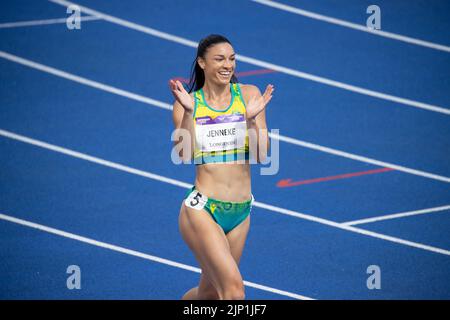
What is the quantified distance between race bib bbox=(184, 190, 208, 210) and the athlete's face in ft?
2.70

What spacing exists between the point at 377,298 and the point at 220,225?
1.92 metres

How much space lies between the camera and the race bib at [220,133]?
695 cm

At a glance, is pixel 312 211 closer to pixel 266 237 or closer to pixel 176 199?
pixel 266 237

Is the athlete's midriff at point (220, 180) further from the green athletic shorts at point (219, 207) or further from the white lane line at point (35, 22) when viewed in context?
the white lane line at point (35, 22)

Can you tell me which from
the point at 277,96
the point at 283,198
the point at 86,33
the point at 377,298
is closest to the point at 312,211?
the point at 283,198

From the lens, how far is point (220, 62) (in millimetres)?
6977

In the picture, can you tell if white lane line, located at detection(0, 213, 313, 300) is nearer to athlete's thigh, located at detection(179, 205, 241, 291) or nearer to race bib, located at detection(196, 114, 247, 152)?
athlete's thigh, located at detection(179, 205, 241, 291)

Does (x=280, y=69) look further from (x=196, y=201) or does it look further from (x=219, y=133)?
(x=196, y=201)

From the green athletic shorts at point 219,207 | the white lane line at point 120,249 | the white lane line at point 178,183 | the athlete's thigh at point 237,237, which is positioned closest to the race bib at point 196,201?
the green athletic shorts at point 219,207

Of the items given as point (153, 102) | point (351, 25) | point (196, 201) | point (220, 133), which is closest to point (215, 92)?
point (220, 133)

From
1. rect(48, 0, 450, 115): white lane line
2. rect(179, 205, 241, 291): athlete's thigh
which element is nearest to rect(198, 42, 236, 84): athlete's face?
rect(179, 205, 241, 291): athlete's thigh

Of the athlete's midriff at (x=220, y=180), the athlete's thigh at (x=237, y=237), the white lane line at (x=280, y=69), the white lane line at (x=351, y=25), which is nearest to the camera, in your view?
the athlete's midriff at (x=220, y=180)

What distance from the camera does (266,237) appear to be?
362 inches

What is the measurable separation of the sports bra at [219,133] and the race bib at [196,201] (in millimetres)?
228
